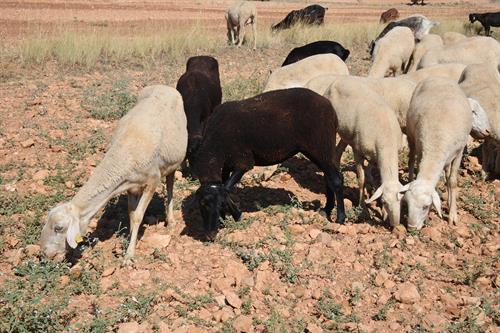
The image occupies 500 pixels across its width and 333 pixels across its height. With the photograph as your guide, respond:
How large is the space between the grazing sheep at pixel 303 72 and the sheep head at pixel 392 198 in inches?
136

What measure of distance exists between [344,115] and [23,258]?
4.55 meters

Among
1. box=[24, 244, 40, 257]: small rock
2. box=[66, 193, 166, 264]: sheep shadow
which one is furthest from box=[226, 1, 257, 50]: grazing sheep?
box=[24, 244, 40, 257]: small rock

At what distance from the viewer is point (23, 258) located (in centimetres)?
566

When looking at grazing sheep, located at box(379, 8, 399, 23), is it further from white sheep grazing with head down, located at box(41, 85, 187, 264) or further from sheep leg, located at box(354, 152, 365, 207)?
white sheep grazing with head down, located at box(41, 85, 187, 264)

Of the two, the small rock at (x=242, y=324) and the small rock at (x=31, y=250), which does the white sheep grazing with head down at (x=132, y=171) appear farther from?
the small rock at (x=242, y=324)

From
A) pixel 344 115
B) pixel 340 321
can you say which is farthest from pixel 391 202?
pixel 340 321

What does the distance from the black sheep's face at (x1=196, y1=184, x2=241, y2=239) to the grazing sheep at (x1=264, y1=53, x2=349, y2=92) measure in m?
3.46

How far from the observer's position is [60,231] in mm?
5230

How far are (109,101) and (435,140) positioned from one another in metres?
6.56

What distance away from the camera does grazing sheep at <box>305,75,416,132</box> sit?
8.22 meters

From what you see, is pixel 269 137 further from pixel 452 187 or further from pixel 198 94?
pixel 452 187

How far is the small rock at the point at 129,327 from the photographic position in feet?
14.8

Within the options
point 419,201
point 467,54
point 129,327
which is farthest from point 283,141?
point 467,54

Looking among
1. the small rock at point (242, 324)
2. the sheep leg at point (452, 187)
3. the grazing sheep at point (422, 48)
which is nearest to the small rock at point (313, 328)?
the small rock at point (242, 324)
